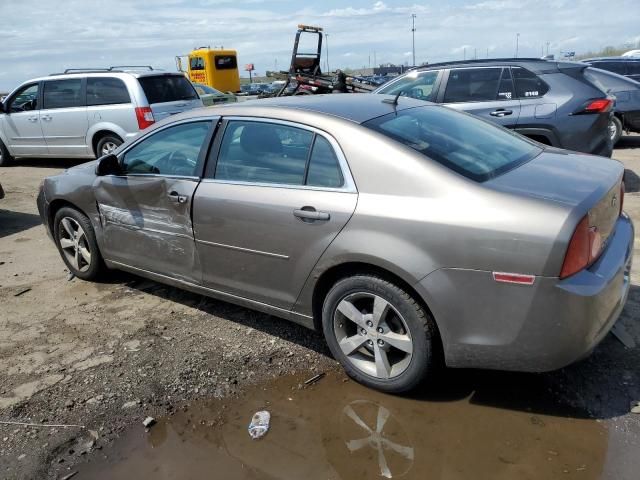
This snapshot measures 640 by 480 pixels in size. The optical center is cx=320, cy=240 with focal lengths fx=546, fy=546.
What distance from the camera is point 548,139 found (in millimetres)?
6852

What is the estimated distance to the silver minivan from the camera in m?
9.17

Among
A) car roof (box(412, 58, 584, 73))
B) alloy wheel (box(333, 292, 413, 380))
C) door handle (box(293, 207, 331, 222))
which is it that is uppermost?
car roof (box(412, 58, 584, 73))

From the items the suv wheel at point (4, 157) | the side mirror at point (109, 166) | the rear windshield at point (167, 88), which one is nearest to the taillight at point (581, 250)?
the side mirror at point (109, 166)

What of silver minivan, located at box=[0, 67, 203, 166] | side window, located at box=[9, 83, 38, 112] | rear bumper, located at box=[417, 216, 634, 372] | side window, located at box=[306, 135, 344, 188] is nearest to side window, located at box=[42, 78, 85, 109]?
silver minivan, located at box=[0, 67, 203, 166]

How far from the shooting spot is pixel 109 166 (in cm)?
416

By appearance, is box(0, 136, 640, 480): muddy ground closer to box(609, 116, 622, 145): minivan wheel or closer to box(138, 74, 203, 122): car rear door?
box(138, 74, 203, 122): car rear door

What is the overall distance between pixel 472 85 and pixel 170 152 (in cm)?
480

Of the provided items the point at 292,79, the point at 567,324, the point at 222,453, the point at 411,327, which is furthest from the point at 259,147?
the point at 292,79

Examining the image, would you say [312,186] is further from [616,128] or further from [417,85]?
[616,128]

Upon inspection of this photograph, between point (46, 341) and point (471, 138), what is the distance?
10.6ft

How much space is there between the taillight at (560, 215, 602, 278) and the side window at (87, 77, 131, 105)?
8298 millimetres

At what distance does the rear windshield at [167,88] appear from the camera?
9234 mm

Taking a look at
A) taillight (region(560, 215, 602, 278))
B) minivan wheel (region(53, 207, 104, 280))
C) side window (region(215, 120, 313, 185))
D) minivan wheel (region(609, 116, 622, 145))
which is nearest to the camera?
taillight (region(560, 215, 602, 278))

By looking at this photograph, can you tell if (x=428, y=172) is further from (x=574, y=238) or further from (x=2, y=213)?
(x=2, y=213)
